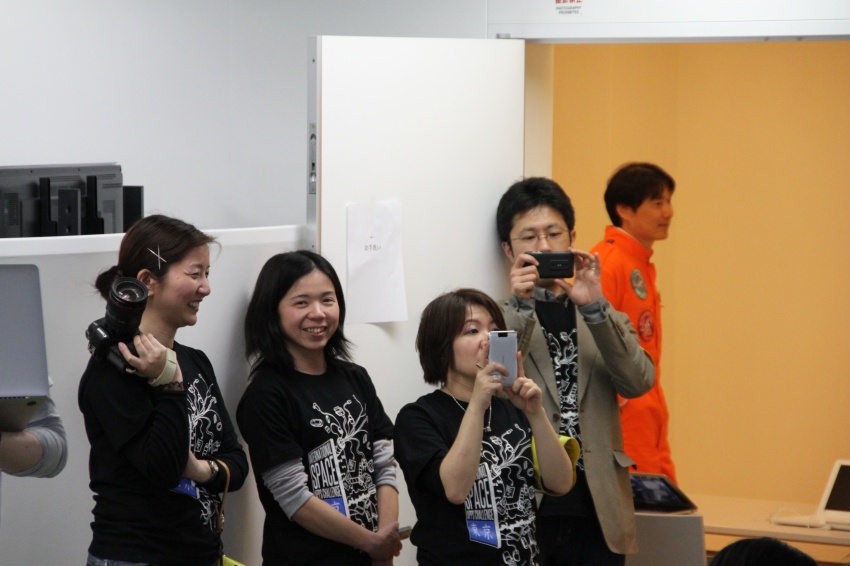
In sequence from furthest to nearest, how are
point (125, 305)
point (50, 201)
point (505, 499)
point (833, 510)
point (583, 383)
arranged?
point (833, 510) < point (583, 383) < point (50, 201) < point (505, 499) < point (125, 305)

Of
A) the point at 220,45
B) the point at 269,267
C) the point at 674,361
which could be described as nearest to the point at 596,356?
the point at 269,267

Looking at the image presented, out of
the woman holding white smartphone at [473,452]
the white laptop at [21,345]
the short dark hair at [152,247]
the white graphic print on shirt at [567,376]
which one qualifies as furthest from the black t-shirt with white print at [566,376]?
the white laptop at [21,345]

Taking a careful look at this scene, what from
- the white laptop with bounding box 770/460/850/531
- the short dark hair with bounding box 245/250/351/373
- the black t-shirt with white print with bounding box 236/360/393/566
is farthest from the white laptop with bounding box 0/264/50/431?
the white laptop with bounding box 770/460/850/531

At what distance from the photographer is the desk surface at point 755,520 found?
4.31 m

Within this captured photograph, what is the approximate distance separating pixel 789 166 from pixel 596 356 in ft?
10.3

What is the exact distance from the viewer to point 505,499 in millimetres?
2527

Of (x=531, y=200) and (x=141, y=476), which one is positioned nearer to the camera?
(x=141, y=476)

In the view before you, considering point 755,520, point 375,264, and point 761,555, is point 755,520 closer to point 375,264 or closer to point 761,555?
Answer: point 375,264

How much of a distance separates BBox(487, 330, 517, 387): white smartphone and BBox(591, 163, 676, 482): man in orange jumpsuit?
159 cm

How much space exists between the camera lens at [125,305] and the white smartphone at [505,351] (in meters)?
0.79

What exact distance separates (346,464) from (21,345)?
3.19ft

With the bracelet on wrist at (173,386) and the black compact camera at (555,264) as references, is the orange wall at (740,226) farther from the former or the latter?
the bracelet on wrist at (173,386)

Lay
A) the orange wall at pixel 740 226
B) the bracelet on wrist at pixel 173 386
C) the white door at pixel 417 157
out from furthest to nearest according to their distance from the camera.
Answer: the orange wall at pixel 740 226 < the white door at pixel 417 157 < the bracelet on wrist at pixel 173 386

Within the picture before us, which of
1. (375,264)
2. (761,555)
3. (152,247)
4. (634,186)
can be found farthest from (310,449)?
(634,186)
